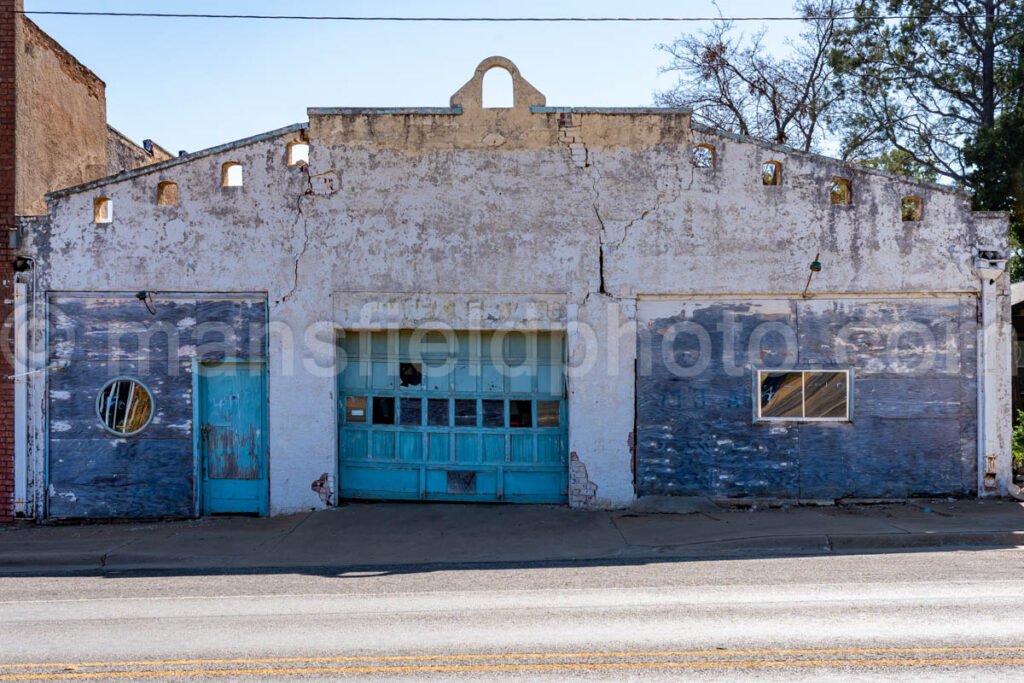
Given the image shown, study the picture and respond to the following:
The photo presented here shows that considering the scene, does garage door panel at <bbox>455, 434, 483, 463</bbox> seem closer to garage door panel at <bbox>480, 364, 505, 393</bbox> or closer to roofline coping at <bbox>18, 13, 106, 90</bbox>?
garage door panel at <bbox>480, 364, 505, 393</bbox>

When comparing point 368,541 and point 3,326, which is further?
point 3,326

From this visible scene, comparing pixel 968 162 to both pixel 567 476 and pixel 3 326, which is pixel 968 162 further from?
pixel 3 326

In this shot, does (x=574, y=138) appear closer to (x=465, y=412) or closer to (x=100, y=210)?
(x=465, y=412)

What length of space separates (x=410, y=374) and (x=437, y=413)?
643mm

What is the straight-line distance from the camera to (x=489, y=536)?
10.2 m

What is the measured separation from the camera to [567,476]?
456 inches

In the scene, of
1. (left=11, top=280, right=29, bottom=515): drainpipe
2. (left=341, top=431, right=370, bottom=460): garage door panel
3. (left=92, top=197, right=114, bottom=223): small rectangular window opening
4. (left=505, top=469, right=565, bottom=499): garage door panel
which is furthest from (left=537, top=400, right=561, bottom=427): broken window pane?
(left=11, top=280, right=29, bottom=515): drainpipe

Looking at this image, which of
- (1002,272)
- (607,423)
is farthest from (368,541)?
(1002,272)

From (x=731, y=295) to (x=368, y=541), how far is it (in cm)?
559

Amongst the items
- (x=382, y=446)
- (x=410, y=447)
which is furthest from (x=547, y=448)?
(x=382, y=446)

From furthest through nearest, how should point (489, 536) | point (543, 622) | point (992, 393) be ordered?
1. point (992, 393)
2. point (489, 536)
3. point (543, 622)

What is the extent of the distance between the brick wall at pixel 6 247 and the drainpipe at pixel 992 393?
1271cm

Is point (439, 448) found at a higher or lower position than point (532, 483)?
higher

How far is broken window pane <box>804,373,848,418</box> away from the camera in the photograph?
11.5 m
